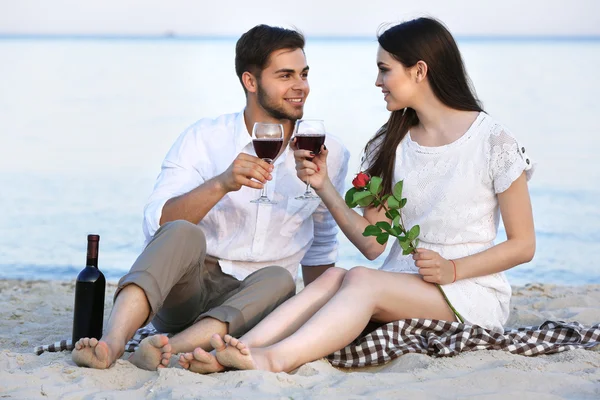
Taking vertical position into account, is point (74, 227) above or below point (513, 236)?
below

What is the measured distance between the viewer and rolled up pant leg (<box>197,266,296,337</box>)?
3.69 meters

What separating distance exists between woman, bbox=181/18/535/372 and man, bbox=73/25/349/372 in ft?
0.85

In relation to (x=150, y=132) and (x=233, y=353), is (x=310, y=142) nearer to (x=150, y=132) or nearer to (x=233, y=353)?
(x=233, y=353)

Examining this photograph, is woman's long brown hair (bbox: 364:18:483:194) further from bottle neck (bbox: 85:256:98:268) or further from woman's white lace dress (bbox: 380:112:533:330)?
bottle neck (bbox: 85:256:98:268)

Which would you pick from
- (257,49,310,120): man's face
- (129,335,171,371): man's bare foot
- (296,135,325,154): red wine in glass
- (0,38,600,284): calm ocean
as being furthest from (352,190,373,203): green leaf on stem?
(0,38,600,284): calm ocean

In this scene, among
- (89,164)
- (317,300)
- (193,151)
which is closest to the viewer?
(317,300)

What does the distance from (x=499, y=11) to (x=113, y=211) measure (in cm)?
1725

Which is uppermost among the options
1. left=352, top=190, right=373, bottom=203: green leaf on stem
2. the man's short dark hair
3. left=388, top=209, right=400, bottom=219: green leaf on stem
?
the man's short dark hair


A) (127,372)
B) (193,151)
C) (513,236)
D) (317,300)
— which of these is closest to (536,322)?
(513,236)

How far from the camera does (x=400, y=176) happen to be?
409 cm

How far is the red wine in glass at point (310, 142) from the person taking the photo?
3.85 m

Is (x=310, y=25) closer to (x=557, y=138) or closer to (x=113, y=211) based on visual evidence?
(x=557, y=138)

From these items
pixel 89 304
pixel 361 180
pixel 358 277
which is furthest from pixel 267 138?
pixel 89 304

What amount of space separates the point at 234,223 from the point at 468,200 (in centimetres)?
114
